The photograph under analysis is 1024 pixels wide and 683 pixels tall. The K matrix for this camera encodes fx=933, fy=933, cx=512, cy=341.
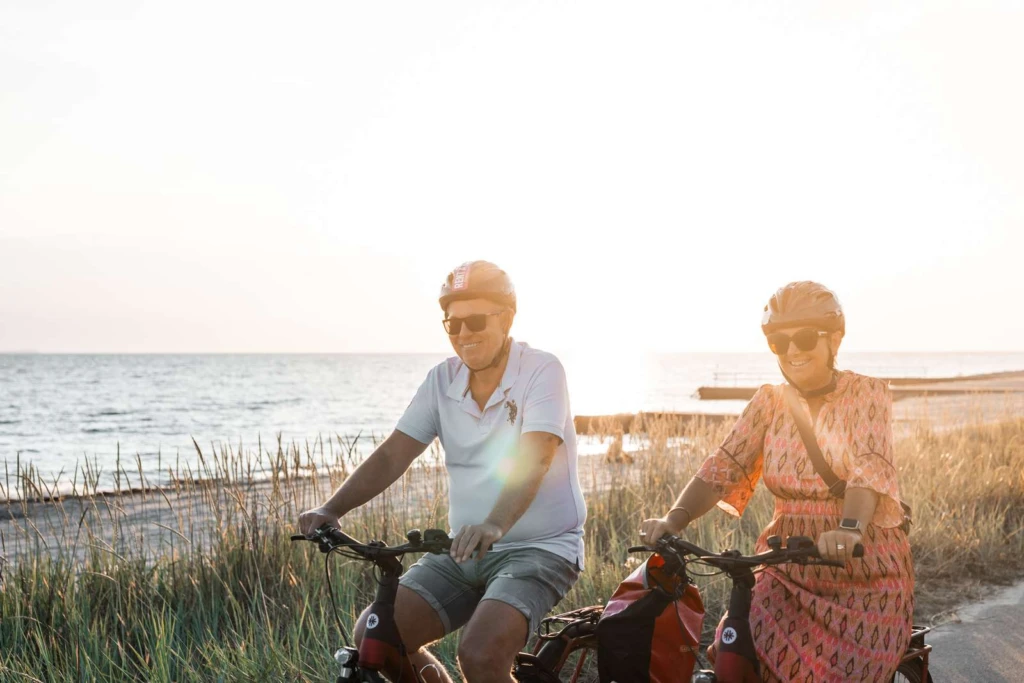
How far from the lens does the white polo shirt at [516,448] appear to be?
344 centimetres

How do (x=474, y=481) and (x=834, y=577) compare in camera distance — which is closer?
(x=834, y=577)

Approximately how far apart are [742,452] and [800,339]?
56 centimetres

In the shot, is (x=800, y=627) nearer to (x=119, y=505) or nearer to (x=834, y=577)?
(x=834, y=577)

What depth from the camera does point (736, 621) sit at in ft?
9.16

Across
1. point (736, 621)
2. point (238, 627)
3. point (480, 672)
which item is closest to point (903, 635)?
point (736, 621)

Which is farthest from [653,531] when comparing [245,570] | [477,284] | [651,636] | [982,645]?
[245,570]

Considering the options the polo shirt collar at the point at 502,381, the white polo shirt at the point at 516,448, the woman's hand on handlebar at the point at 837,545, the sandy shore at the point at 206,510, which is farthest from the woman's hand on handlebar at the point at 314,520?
the sandy shore at the point at 206,510

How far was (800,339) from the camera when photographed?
11.1 feet

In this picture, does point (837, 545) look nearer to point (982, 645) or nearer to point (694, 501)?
point (694, 501)

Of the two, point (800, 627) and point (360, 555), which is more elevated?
point (360, 555)

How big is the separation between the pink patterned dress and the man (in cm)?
71

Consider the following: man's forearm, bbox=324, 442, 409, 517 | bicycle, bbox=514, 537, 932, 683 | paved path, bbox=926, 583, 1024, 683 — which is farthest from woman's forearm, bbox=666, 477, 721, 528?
paved path, bbox=926, 583, 1024, 683

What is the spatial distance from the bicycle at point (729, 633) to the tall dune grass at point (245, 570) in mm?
1934

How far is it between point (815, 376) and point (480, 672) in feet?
5.28
